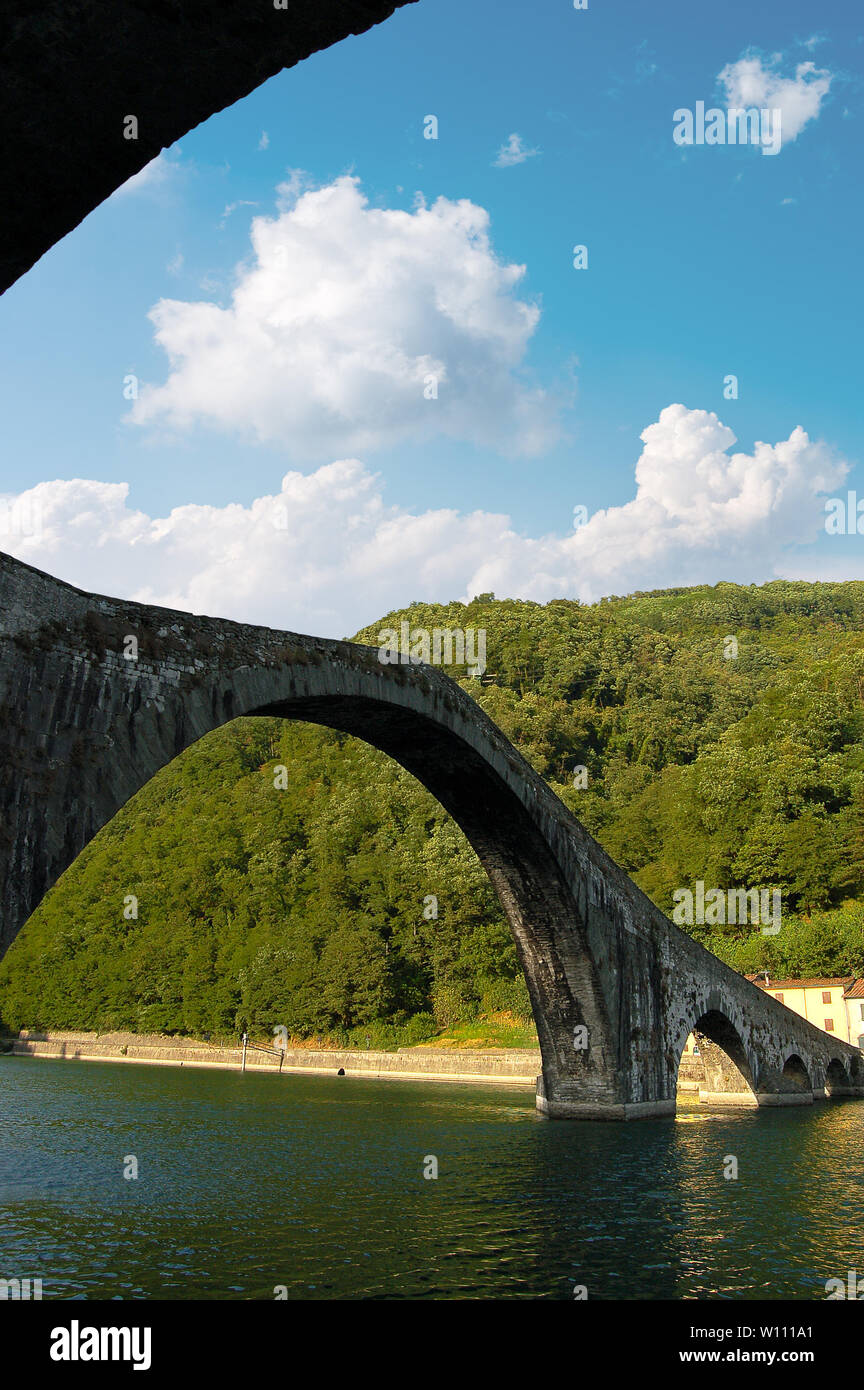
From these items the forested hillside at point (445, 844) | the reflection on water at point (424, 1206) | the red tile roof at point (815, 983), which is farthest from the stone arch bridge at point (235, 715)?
the forested hillside at point (445, 844)

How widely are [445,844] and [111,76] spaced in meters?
59.8

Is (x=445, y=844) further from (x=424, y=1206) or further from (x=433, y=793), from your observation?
(x=424, y=1206)

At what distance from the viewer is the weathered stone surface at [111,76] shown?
2.67 m

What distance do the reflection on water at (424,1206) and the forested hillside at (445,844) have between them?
21.2 m

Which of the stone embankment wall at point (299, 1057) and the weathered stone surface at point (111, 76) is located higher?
the weathered stone surface at point (111, 76)

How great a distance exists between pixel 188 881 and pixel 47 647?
67.9m

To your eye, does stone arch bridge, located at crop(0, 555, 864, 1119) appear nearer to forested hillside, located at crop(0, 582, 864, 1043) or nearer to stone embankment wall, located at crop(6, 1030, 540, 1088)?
forested hillside, located at crop(0, 582, 864, 1043)

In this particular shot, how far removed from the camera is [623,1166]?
58.3ft

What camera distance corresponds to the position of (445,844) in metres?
61.6

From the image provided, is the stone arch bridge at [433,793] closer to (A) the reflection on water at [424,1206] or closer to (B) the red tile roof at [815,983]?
(A) the reflection on water at [424,1206]

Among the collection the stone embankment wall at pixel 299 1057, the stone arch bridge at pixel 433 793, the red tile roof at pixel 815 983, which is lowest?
the stone embankment wall at pixel 299 1057

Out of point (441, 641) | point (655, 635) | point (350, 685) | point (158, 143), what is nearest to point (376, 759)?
point (441, 641)

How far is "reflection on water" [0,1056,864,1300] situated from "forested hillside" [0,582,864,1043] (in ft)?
69.7

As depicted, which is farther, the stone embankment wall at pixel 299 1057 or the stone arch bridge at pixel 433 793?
the stone embankment wall at pixel 299 1057
